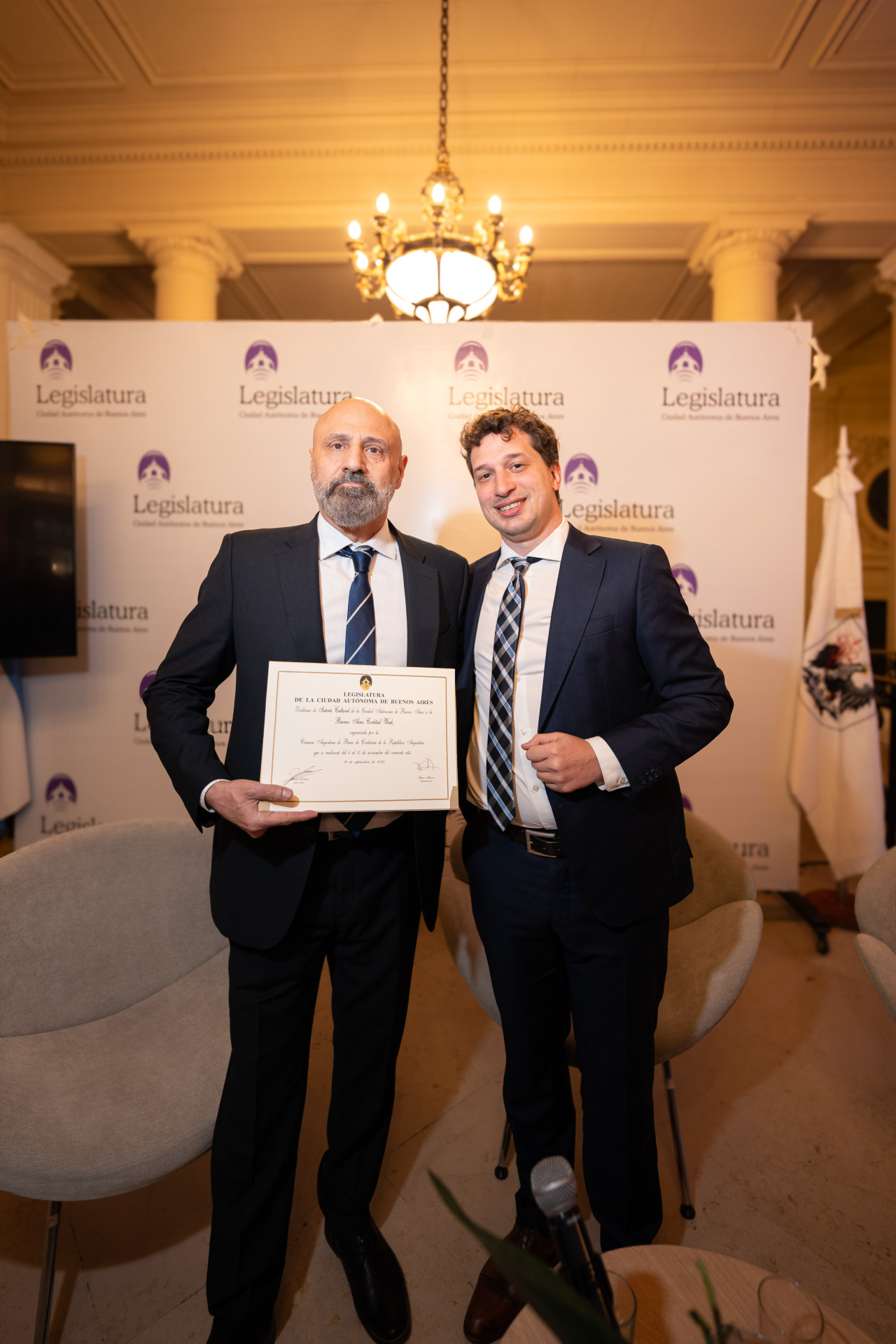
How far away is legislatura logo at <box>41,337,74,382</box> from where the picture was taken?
10.9 feet

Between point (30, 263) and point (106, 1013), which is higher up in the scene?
point (30, 263)

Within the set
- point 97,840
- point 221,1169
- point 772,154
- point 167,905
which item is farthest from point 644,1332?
point 772,154

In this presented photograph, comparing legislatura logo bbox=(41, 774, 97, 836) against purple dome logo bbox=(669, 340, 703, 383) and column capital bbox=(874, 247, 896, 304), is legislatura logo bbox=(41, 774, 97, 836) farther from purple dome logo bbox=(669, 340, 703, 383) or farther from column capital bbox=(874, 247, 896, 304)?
column capital bbox=(874, 247, 896, 304)

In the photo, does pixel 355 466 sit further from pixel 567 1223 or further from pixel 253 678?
pixel 567 1223

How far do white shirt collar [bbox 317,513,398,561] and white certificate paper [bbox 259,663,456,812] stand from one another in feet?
1.16

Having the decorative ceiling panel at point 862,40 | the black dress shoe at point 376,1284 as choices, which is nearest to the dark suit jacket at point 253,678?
the black dress shoe at point 376,1284

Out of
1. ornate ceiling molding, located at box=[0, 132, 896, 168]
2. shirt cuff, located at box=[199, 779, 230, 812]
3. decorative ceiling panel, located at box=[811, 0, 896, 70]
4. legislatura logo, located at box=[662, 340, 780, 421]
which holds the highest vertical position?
decorative ceiling panel, located at box=[811, 0, 896, 70]

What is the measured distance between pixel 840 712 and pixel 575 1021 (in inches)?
97.8

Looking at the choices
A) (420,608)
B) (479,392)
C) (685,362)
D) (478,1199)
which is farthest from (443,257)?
(478,1199)

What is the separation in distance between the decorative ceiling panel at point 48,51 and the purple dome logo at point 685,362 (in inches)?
161

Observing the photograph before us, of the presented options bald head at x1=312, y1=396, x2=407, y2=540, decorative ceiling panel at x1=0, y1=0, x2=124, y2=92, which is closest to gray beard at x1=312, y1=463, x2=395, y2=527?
bald head at x1=312, y1=396, x2=407, y2=540

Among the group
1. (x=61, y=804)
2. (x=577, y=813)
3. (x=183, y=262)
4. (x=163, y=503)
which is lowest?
(x=61, y=804)

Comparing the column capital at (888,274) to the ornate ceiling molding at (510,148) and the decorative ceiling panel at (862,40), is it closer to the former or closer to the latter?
the ornate ceiling molding at (510,148)

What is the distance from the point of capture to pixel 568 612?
5.08ft
